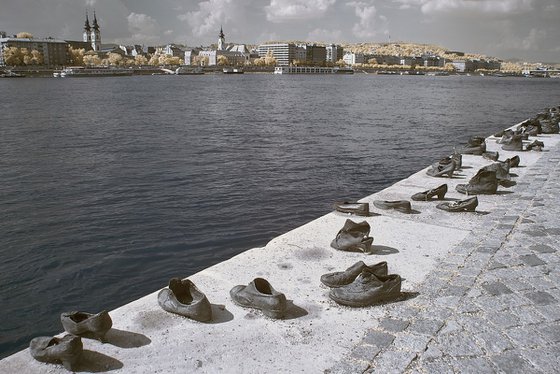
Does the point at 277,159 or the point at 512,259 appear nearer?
the point at 512,259

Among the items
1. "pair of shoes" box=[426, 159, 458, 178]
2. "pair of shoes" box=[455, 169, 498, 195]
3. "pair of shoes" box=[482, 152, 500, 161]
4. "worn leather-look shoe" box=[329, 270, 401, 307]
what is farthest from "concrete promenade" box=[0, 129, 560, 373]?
"pair of shoes" box=[482, 152, 500, 161]

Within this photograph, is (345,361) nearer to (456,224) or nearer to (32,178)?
(456,224)

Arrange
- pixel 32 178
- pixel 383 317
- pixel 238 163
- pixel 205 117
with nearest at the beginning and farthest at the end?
pixel 383 317, pixel 32 178, pixel 238 163, pixel 205 117

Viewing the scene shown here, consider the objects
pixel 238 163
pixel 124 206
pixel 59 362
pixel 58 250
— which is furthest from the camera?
pixel 238 163

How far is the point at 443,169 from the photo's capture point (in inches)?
520

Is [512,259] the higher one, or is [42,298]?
[512,259]

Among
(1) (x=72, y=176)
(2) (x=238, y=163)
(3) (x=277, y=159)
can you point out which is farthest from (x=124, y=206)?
(3) (x=277, y=159)

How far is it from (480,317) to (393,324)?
3.20 feet

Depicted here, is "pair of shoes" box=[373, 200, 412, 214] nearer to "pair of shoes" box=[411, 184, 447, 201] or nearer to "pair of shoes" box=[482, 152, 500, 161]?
"pair of shoes" box=[411, 184, 447, 201]

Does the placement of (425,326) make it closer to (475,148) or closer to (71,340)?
(71,340)

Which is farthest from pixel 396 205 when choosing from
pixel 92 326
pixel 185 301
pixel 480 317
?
pixel 92 326

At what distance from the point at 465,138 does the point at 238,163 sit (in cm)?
1643

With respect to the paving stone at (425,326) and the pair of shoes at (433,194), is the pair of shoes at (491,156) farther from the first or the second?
the paving stone at (425,326)

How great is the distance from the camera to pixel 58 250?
11633 millimetres
